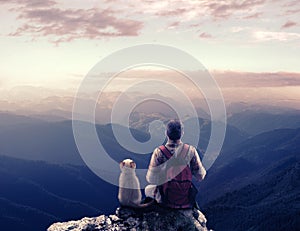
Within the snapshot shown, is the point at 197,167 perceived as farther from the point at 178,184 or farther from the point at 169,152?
the point at 169,152

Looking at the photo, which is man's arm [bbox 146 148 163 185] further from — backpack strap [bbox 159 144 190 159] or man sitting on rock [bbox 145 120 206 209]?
backpack strap [bbox 159 144 190 159]

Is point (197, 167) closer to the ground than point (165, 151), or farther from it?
Result: closer to the ground

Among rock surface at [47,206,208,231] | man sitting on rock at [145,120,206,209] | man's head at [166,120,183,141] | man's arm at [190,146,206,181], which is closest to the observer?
man's head at [166,120,183,141]

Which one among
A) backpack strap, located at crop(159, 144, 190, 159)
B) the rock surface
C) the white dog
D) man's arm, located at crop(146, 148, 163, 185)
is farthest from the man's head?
the rock surface

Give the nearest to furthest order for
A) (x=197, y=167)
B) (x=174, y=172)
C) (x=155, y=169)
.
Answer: (x=155, y=169), (x=174, y=172), (x=197, y=167)

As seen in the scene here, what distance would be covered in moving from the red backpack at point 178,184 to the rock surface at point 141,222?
1.77 feet

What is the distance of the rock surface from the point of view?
1486 centimetres

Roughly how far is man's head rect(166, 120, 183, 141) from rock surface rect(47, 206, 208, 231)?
3.62 meters

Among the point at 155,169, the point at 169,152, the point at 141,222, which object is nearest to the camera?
the point at 169,152

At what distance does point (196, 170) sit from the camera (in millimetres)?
15539

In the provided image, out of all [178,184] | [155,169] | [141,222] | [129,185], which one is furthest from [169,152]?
[141,222]

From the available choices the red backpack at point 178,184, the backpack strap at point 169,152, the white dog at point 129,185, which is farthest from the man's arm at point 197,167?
the white dog at point 129,185

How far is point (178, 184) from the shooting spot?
15266 millimetres

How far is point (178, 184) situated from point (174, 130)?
103 inches
